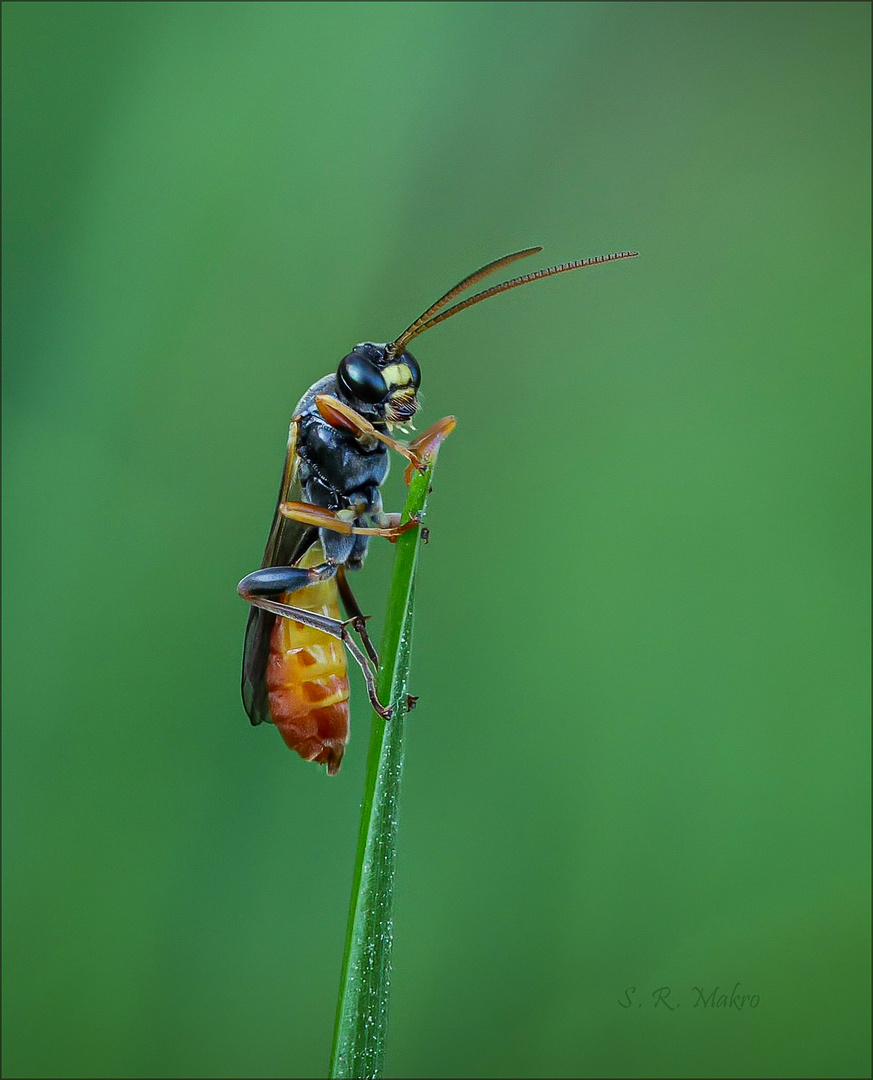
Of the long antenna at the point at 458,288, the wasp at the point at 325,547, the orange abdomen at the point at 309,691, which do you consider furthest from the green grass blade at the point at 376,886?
the orange abdomen at the point at 309,691

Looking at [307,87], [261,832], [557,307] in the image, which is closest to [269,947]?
[261,832]

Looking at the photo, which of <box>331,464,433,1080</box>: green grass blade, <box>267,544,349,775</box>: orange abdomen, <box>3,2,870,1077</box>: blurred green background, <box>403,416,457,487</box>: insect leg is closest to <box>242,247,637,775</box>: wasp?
<box>267,544,349,775</box>: orange abdomen

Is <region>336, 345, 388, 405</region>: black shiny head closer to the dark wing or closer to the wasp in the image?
the wasp

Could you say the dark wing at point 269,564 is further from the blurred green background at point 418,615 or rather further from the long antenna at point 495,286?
the long antenna at point 495,286

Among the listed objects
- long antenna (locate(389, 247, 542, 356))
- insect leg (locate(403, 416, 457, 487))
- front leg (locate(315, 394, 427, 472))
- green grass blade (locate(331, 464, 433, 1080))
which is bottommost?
green grass blade (locate(331, 464, 433, 1080))

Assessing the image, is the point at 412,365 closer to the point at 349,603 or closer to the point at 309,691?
the point at 349,603

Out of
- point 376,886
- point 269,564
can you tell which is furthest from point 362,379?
point 376,886
